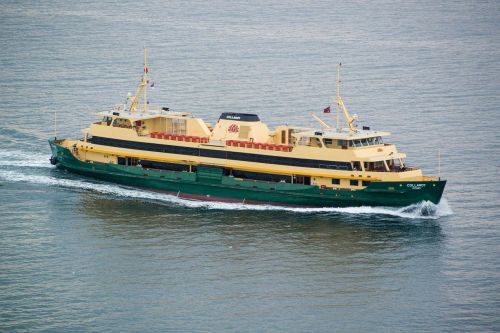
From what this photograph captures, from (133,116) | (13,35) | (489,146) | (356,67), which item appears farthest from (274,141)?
(13,35)

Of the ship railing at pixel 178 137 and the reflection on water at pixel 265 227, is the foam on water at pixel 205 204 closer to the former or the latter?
the reflection on water at pixel 265 227

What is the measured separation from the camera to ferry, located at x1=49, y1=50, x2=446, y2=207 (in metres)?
99.4

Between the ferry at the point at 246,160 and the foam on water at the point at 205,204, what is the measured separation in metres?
0.59

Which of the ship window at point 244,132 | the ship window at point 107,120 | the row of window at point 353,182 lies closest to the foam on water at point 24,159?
the ship window at point 107,120

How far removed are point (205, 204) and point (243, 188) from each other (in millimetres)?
3451

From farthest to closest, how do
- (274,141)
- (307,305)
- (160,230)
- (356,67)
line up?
1. (356,67)
2. (274,141)
3. (160,230)
4. (307,305)

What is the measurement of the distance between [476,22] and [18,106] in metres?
77.6

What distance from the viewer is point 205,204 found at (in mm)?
102938

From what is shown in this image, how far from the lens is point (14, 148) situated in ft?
382

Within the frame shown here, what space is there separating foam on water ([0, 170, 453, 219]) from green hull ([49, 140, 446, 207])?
53 centimetres

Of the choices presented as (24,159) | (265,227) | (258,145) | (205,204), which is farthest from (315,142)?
(24,159)

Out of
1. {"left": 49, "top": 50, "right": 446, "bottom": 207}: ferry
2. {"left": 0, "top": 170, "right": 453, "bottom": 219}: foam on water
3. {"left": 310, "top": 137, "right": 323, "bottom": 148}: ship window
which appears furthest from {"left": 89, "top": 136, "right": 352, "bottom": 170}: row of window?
{"left": 0, "top": 170, "right": 453, "bottom": 219}: foam on water

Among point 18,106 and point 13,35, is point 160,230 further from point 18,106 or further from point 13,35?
point 13,35

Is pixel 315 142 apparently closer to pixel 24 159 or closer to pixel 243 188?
pixel 243 188
